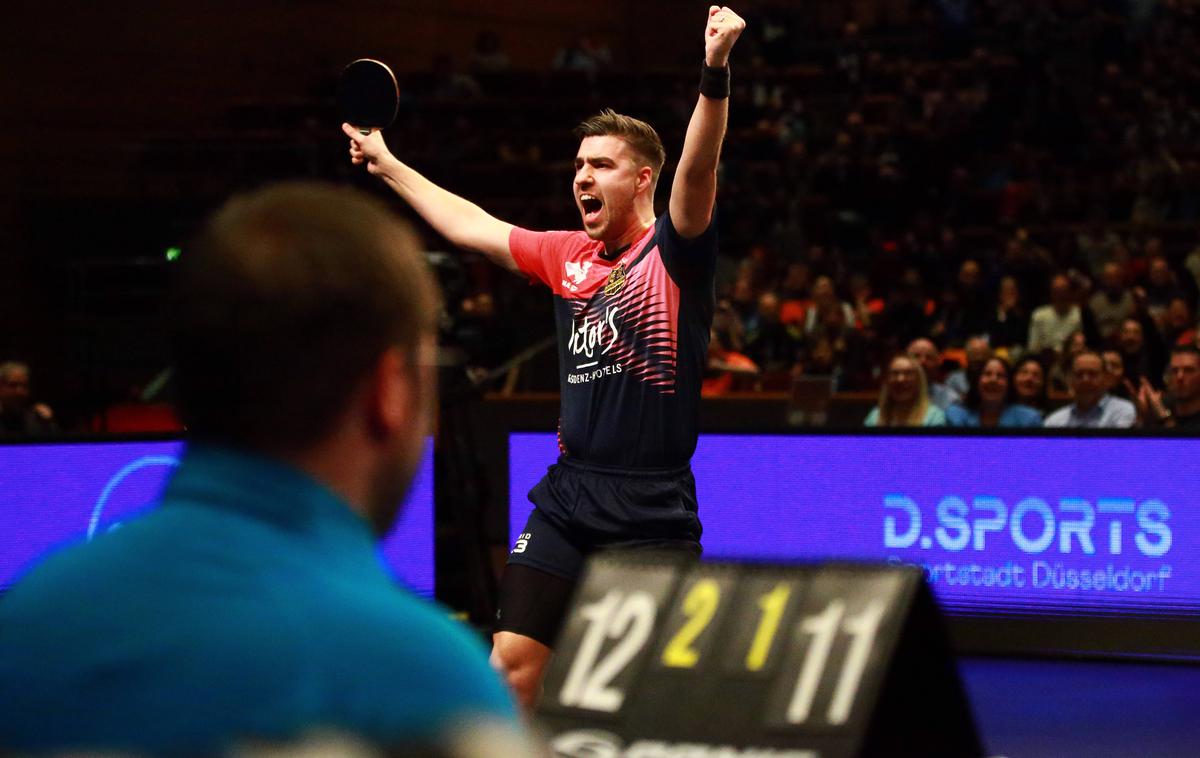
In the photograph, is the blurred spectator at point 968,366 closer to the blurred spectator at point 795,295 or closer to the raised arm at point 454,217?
the blurred spectator at point 795,295

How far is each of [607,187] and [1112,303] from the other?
32.2 feet

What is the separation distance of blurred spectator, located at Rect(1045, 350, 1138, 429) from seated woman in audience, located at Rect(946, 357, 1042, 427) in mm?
358

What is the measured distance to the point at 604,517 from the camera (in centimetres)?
471

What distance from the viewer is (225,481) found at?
1290 millimetres

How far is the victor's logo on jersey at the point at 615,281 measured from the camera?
16.0ft

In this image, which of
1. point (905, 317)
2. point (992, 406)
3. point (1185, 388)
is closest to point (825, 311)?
point (905, 317)

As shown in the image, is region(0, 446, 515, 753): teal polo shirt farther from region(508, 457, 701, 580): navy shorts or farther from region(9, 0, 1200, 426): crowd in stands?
region(9, 0, 1200, 426): crowd in stands

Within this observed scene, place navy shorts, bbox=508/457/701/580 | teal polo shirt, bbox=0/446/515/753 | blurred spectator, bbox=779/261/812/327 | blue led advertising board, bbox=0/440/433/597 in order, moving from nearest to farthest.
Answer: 1. teal polo shirt, bbox=0/446/515/753
2. navy shorts, bbox=508/457/701/580
3. blue led advertising board, bbox=0/440/433/597
4. blurred spectator, bbox=779/261/812/327

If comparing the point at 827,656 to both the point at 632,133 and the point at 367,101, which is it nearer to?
the point at 632,133

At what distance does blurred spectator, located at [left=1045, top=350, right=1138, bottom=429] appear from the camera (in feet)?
30.6

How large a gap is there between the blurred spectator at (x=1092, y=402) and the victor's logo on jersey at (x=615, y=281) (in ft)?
16.9

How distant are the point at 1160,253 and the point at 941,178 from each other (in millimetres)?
3262

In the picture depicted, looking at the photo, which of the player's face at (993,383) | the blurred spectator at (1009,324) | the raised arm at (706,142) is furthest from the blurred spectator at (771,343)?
the raised arm at (706,142)

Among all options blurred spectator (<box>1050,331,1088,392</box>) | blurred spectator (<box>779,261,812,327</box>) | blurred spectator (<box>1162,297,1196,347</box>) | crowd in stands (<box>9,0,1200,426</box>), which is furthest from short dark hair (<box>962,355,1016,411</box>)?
blurred spectator (<box>779,261,812,327</box>)
